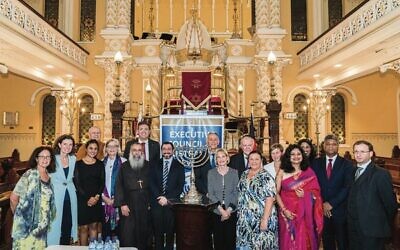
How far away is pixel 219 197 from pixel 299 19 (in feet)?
39.6

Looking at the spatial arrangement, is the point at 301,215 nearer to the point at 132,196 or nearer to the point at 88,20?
the point at 132,196

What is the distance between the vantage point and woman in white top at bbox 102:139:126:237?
16.0ft

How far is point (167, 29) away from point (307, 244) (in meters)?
14.5

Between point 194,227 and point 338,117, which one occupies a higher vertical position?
point 338,117

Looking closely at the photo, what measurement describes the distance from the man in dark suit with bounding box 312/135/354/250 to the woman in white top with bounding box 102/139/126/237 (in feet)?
8.29

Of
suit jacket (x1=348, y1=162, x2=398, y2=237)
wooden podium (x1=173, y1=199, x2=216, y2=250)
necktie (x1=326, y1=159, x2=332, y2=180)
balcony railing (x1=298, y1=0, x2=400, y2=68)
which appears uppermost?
balcony railing (x1=298, y1=0, x2=400, y2=68)

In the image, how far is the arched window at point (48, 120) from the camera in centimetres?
1500

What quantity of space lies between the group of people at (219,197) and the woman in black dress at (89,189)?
0.01 meters

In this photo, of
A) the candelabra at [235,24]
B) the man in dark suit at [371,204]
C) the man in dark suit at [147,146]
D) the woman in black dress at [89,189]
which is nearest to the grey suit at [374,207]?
the man in dark suit at [371,204]

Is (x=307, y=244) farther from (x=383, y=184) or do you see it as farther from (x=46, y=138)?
(x=46, y=138)

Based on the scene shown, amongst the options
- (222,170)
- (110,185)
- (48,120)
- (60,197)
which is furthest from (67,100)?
(222,170)

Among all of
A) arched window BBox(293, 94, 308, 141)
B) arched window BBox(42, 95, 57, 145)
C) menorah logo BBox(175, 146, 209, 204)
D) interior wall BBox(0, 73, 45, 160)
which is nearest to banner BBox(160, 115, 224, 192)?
menorah logo BBox(175, 146, 209, 204)

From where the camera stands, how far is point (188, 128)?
20.8ft

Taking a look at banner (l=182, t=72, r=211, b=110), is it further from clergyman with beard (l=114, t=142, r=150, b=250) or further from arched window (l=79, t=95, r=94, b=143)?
clergyman with beard (l=114, t=142, r=150, b=250)
